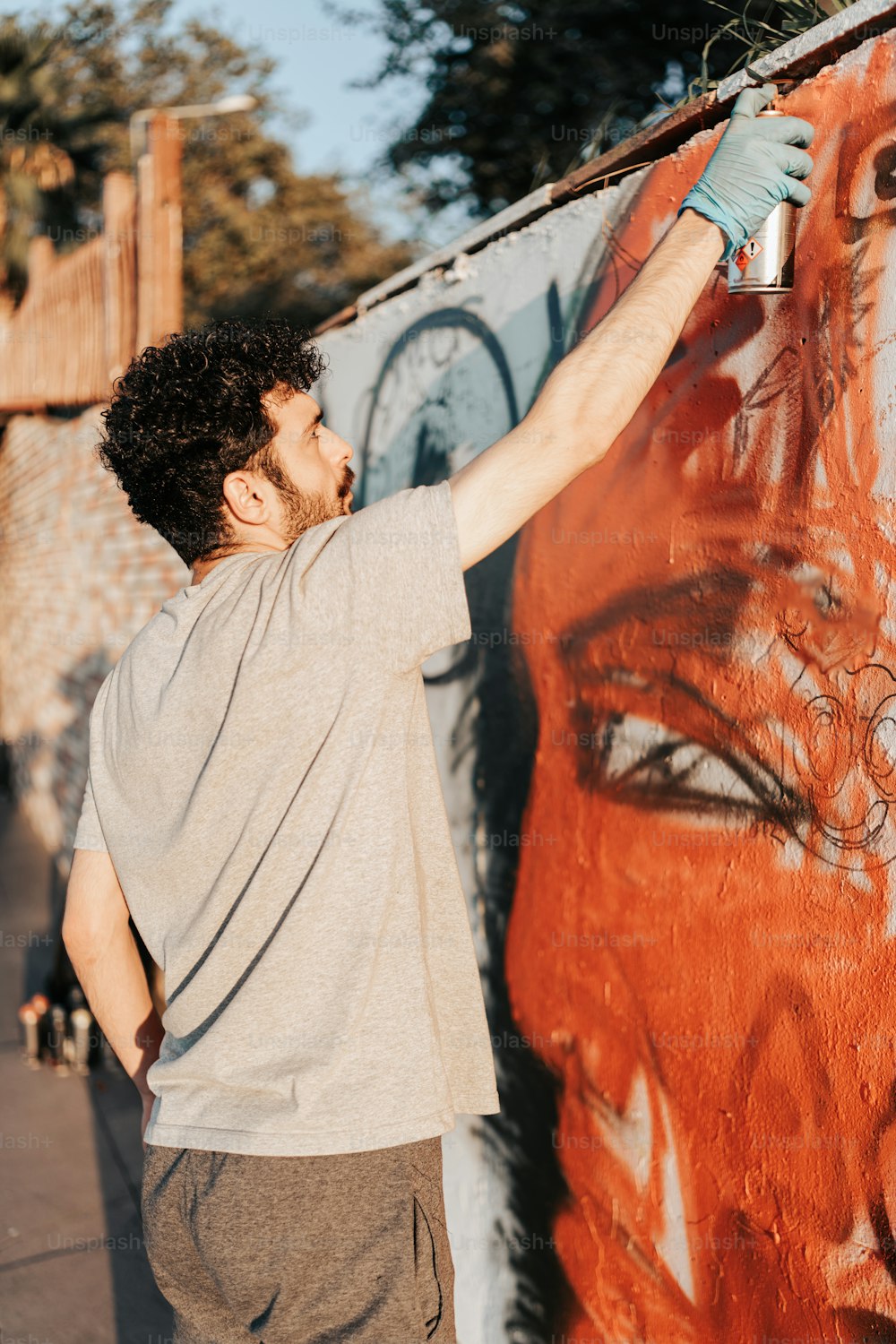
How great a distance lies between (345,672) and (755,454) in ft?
2.55

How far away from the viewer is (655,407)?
2135 mm

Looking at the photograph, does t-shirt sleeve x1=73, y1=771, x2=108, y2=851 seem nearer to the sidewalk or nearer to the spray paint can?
the spray paint can

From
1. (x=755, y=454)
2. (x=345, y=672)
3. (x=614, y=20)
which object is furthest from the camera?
(x=614, y=20)

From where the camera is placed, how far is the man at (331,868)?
1556 mm

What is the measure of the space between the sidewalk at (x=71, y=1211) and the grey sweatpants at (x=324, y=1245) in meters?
2.11

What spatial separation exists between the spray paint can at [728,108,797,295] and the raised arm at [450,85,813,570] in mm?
26

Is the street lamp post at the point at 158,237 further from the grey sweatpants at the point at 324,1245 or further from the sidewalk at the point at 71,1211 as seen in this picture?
the grey sweatpants at the point at 324,1245

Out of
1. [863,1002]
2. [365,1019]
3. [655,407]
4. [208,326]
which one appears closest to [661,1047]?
[863,1002]

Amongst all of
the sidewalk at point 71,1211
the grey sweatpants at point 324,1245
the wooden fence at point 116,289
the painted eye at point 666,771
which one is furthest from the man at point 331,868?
the wooden fence at point 116,289

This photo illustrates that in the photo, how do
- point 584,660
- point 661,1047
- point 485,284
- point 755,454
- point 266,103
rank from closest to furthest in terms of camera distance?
point 755,454, point 661,1047, point 584,660, point 485,284, point 266,103

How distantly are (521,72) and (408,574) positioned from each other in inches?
435

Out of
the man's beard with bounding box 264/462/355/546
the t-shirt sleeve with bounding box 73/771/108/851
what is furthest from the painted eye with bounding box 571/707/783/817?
the t-shirt sleeve with bounding box 73/771/108/851

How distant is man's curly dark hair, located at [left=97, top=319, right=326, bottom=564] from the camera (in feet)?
6.19

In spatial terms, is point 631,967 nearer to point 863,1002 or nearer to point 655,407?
point 863,1002
